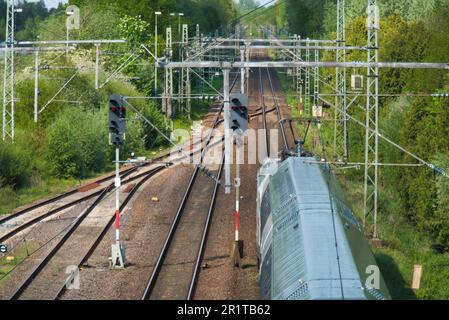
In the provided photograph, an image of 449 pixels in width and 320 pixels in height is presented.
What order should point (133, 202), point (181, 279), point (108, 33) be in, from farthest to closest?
1. point (108, 33)
2. point (133, 202)
3. point (181, 279)

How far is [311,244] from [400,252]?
12.4 metres

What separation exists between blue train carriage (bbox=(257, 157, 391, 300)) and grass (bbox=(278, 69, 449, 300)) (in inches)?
133

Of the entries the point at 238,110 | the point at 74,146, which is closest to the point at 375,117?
the point at 238,110

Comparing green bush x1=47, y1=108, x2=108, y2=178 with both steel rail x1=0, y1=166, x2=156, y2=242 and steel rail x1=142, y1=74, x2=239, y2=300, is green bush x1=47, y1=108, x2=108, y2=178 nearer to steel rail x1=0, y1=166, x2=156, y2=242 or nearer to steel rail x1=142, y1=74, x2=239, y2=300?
steel rail x1=0, y1=166, x2=156, y2=242

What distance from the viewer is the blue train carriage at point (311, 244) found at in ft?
38.4

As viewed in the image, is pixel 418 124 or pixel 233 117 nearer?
pixel 233 117

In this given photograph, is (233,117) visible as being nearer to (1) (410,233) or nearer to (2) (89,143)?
(1) (410,233)

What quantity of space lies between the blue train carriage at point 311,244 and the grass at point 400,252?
3.37 meters

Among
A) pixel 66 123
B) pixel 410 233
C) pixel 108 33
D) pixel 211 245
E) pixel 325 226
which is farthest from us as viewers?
pixel 108 33

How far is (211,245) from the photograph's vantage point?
24703mm

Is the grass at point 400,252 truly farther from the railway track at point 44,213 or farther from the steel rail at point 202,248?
the railway track at point 44,213

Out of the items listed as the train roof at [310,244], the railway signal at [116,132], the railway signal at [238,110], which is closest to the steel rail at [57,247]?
the railway signal at [116,132]

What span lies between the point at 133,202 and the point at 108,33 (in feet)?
90.1

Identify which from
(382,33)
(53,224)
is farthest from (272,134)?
(53,224)
